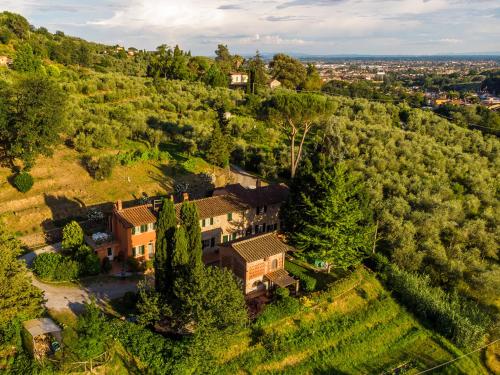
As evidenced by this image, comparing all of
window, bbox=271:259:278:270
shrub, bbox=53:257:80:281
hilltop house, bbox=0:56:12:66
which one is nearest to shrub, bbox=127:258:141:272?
shrub, bbox=53:257:80:281

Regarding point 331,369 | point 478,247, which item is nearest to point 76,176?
point 331,369

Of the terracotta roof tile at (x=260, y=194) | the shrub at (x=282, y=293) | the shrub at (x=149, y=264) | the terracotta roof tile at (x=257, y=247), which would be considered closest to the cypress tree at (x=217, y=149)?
the terracotta roof tile at (x=260, y=194)

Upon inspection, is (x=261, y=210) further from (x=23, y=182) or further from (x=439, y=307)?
(x=23, y=182)

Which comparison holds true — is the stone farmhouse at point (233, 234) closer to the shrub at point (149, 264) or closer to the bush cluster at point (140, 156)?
the shrub at point (149, 264)

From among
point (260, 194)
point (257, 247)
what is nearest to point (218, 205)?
point (260, 194)

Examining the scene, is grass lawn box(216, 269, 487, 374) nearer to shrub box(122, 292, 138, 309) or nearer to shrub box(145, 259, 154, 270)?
shrub box(122, 292, 138, 309)

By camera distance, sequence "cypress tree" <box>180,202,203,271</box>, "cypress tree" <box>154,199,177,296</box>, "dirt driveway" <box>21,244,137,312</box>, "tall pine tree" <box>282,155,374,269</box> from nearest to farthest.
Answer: "cypress tree" <box>154,199,177,296</box> < "cypress tree" <box>180,202,203,271</box> < "dirt driveway" <box>21,244,137,312</box> < "tall pine tree" <box>282,155,374,269</box>
